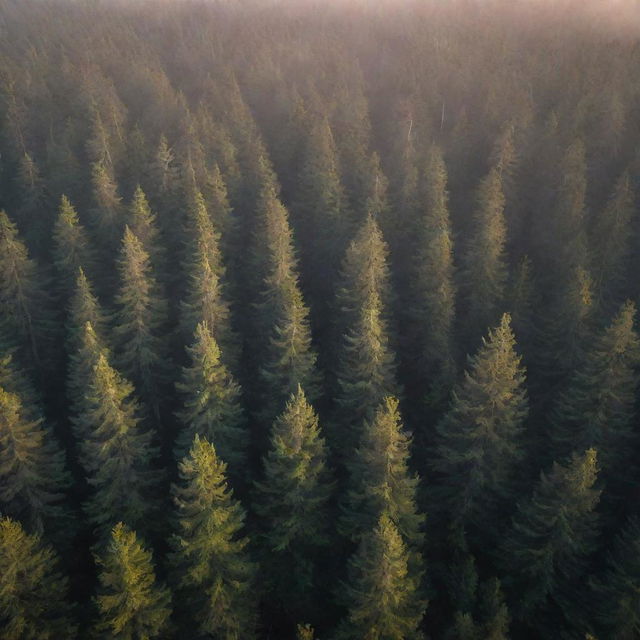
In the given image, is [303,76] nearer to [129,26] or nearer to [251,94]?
[251,94]

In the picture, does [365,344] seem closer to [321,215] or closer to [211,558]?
[211,558]

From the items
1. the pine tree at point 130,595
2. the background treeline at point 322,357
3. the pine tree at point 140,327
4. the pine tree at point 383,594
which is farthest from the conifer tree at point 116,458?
the pine tree at point 383,594

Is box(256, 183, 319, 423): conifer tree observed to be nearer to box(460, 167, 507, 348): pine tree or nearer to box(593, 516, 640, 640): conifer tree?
box(460, 167, 507, 348): pine tree

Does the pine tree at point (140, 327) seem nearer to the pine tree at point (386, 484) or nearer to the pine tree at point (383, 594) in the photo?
the pine tree at point (386, 484)

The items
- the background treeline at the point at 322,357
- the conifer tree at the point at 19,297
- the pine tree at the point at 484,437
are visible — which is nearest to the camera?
the background treeline at the point at 322,357

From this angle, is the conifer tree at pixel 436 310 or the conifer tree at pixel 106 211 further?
the conifer tree at pixel 106 211

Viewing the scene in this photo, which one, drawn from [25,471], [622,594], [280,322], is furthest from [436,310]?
[25,471]
